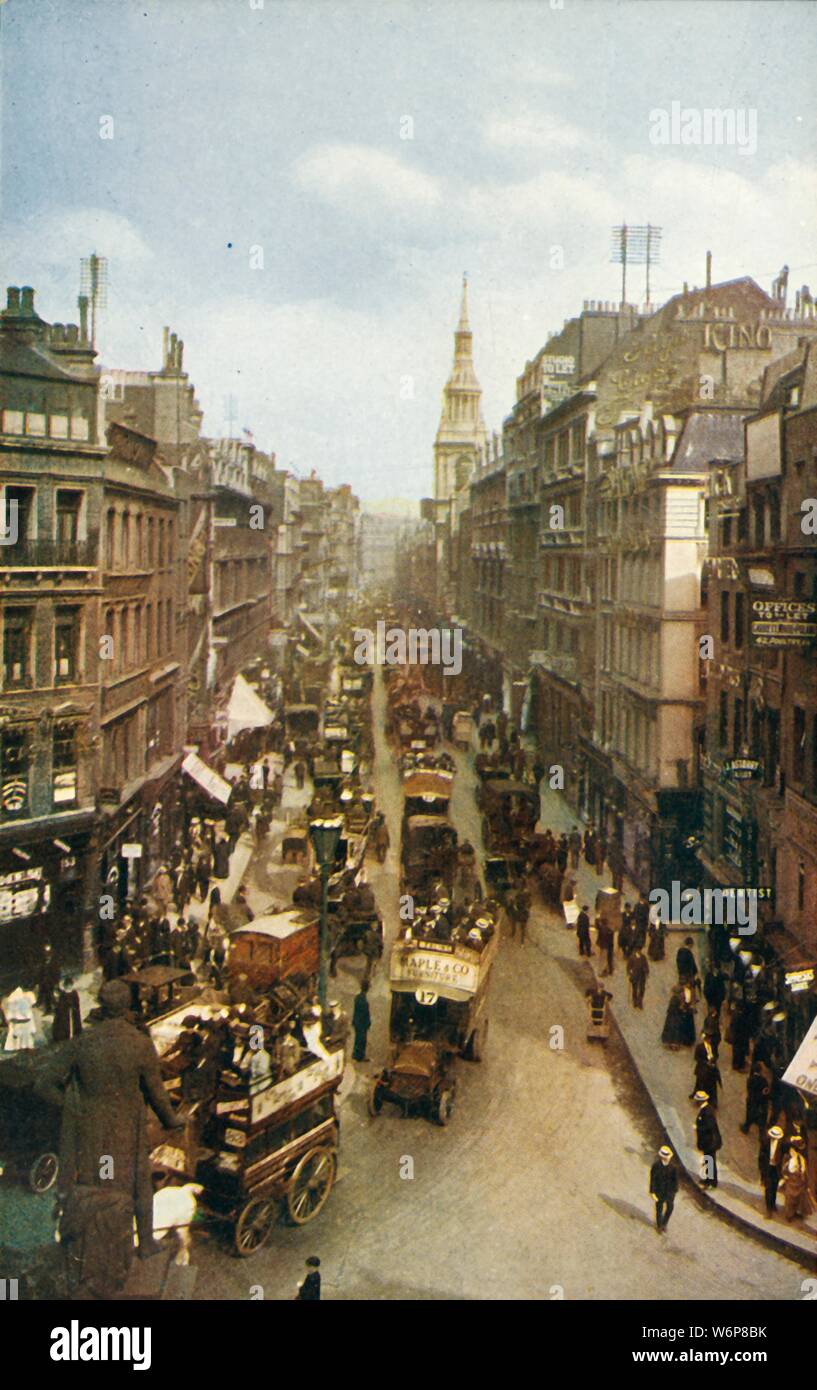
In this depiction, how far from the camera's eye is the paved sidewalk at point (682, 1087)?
12.6 meters

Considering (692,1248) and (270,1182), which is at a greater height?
(270,1182)

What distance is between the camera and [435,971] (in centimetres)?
1578

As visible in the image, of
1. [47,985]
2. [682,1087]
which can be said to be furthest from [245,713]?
[682,1087]

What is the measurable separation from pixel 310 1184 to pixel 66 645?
1194cm

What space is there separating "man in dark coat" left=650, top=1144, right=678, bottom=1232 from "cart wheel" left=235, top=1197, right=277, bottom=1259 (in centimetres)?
447

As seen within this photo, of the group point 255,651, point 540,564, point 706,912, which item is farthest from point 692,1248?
point 255,651

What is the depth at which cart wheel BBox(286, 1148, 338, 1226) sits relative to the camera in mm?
12102

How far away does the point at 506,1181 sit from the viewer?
43.1 ft

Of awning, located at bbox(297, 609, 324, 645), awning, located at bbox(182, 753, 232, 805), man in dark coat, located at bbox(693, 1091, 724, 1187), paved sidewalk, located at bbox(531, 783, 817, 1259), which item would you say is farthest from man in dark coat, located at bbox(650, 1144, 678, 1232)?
awning, located at bbox(297, 609, 324, 645)

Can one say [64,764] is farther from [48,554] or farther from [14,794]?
[48,554]

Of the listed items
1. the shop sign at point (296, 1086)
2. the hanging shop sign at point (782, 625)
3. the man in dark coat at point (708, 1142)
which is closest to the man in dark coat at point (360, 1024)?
the shop sign at point (296, 1086)
